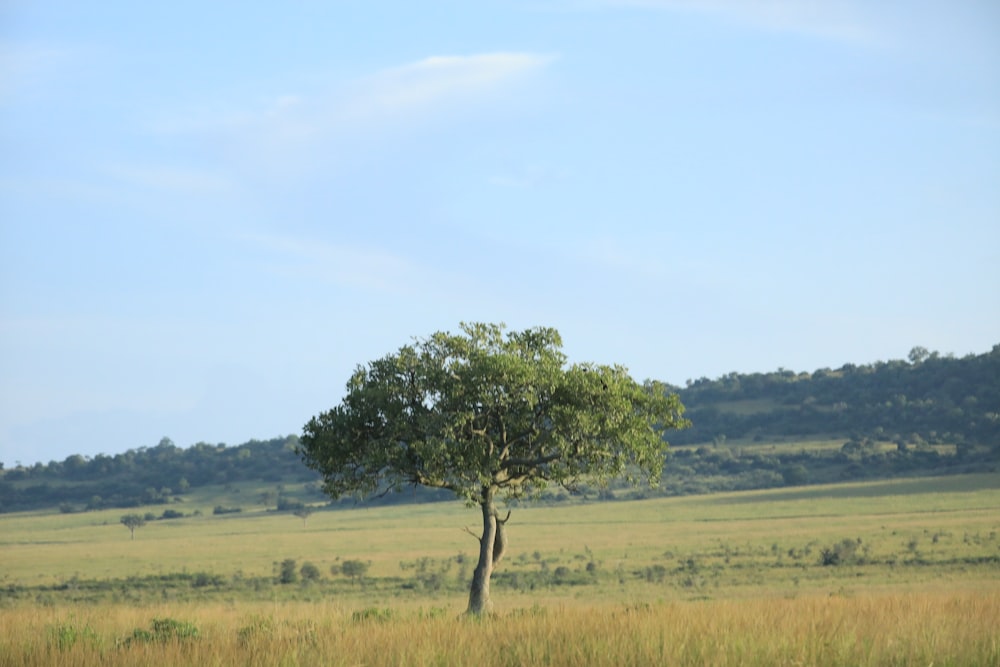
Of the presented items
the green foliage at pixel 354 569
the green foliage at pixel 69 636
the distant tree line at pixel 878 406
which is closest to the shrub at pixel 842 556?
the green foliage at pixel 354 569

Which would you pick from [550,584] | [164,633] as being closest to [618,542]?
[550,584]

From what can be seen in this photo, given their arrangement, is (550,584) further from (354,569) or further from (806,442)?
(806,442)

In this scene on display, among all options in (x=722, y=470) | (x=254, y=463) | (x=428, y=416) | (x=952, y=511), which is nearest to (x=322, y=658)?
(x=428, y=416)

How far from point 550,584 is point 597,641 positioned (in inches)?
1354

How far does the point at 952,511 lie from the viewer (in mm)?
83188

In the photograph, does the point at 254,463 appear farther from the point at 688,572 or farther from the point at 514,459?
the point at 514,459

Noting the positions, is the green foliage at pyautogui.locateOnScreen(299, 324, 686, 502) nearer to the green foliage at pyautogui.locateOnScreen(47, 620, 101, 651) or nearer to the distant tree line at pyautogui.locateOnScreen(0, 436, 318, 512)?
the green foliage at pyautogui.locateOnScreen(47, 620, 101, 651)

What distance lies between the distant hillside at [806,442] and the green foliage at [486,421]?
93.7 m

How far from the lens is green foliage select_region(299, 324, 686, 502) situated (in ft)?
79.5

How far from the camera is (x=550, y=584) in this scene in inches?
1813

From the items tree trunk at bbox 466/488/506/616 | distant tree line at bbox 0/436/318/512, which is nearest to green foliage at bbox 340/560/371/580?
tree trunk at bbox 466/488/506/616

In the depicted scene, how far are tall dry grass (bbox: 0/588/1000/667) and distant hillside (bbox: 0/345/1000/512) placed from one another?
104m

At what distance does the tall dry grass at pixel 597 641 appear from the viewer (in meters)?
11.7

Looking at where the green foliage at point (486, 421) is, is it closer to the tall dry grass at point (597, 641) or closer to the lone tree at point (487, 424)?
the lone tree at point (487, 424)
